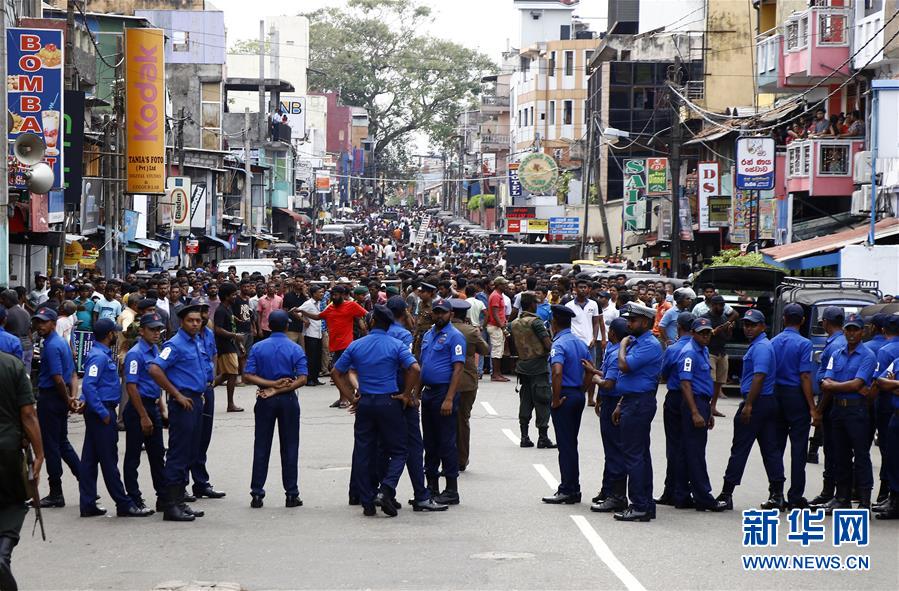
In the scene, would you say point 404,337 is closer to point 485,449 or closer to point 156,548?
point 156,548

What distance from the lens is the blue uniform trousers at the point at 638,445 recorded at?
11164mm

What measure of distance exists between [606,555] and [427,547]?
1363mm

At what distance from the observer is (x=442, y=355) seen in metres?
12.2

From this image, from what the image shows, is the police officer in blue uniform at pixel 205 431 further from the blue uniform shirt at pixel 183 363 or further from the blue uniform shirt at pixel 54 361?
the blue uniform shirt at pixel 54 361

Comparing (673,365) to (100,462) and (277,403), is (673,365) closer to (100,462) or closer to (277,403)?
(277,403)

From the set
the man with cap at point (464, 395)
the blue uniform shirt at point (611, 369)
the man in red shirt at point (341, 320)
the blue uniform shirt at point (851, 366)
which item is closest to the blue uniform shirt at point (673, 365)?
the blue uniform shirt at point (611, 369)

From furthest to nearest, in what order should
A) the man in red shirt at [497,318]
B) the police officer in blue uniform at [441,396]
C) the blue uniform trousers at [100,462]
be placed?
the man in red shirt at [497,318]
the police officer in blue uniform at [441,396]
the blue uniform trousers at [100,462]

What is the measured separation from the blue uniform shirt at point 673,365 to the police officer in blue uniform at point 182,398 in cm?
403

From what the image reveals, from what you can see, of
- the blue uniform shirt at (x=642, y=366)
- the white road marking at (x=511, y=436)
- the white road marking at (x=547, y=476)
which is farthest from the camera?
the white road marking at (x=511, y=436)

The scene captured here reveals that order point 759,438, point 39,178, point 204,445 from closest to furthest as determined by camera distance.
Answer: point 759,438 < point 204,445 < point 39,178

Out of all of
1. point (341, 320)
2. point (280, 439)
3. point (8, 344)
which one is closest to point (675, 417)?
point (280, 439)

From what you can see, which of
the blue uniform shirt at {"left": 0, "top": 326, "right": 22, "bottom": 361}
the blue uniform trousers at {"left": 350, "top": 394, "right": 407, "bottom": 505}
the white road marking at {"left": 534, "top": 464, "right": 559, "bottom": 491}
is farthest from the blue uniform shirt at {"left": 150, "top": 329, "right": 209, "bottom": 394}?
the white road marking at {"left": 534, "top": 464, "right": 559, "bottom": 491}

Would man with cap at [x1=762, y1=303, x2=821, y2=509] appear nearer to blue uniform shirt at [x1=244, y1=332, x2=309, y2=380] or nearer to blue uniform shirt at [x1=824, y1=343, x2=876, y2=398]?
blue uniform shirt at [x1=824, y1=343, x2=876, y2=398]

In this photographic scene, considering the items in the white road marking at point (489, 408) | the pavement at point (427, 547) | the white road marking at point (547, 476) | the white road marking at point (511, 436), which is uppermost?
the pavement at point (427, 547)
